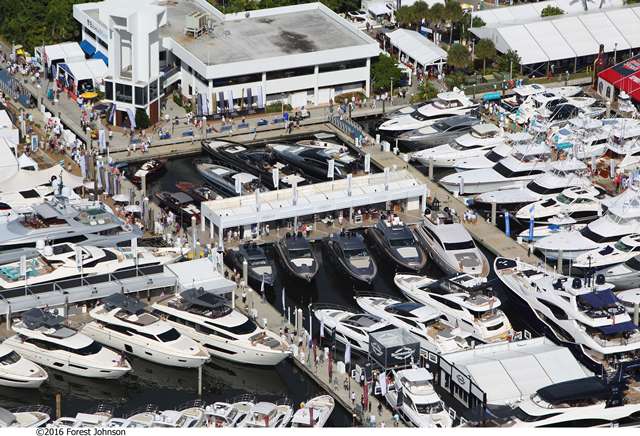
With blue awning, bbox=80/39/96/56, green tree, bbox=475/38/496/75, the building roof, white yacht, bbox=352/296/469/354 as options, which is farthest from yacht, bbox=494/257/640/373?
blue awning, bbox=80/39/96/56

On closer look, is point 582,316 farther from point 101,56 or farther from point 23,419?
point 101,56

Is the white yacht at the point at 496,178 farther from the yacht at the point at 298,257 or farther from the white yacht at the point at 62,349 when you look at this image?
the white yacht at the point at 62,349

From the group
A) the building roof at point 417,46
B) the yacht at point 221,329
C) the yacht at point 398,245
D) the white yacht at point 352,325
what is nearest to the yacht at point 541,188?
the yacht at point 398,245

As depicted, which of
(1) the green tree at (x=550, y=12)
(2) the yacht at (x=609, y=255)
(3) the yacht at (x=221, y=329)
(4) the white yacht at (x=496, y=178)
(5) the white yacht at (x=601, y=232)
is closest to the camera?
(3) the yacht at (x=221, y=329)

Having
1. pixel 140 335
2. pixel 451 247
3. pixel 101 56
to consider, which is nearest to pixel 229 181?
pixel 451 247

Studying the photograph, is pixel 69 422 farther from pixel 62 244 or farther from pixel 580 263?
pixel 580 263

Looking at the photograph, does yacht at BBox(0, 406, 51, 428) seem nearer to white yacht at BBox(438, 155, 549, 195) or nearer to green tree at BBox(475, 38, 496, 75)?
white yacht at BBox(438, 155, 549, 195)
